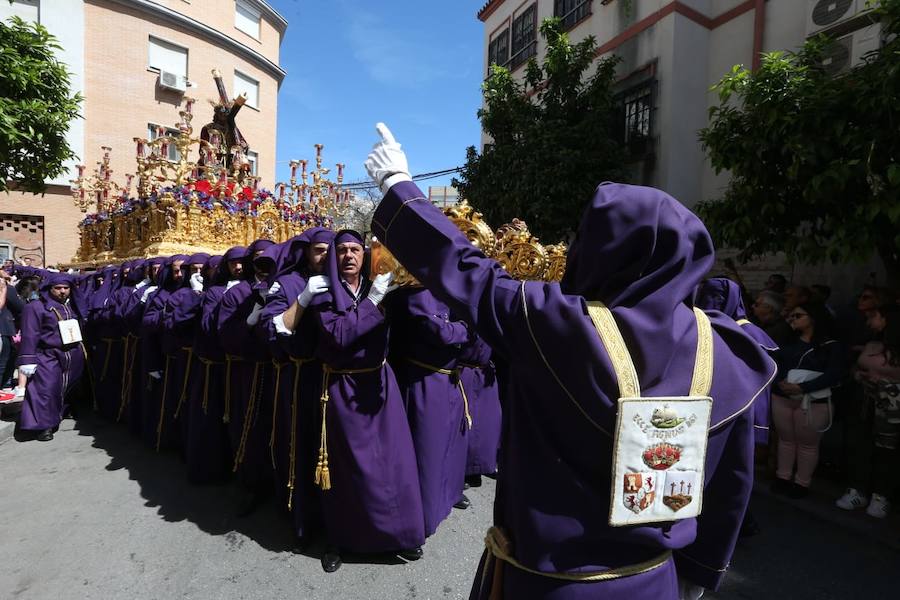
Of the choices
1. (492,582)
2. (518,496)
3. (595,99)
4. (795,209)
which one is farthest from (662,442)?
(595,99)

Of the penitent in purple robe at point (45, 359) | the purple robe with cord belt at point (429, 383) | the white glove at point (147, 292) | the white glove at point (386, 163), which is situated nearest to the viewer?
the white glove at point (386, 163)

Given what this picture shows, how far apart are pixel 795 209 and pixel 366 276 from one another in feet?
15.0

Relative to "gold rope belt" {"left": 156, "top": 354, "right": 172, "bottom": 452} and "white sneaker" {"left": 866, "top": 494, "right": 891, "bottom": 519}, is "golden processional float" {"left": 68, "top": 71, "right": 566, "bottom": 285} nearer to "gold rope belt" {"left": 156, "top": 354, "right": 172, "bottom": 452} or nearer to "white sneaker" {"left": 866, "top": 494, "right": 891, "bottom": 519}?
"gold rope belt" {"left": 156, "top": 354, "right": 172, "bottom": 452}

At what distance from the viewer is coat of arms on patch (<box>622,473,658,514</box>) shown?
1120mm

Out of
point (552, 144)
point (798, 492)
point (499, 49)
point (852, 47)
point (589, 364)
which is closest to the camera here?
point (589, 364)

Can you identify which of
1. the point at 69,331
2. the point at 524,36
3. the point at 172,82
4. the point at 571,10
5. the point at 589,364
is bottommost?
the point at 69,331

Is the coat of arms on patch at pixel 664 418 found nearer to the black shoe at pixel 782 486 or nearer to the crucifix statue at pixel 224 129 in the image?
the black shoe at pixel 782 486

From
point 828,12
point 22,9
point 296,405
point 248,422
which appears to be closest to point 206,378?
point 248,422

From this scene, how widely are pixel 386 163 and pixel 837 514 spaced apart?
4.77 meters

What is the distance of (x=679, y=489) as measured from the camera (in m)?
1.17

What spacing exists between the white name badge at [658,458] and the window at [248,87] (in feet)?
74.5

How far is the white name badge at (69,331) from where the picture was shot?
5793 mm

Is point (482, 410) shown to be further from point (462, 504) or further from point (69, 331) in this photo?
point (69, 331)

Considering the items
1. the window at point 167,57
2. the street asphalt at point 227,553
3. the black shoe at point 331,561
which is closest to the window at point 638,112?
the street asphalt at point 227,553
